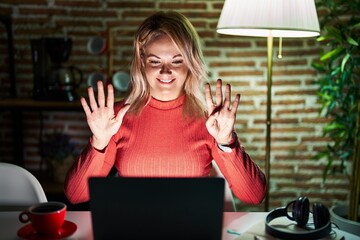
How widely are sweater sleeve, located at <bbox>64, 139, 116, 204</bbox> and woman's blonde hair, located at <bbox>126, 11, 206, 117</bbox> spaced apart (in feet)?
0.75

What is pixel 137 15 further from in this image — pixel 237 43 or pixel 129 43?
pixel 237 43

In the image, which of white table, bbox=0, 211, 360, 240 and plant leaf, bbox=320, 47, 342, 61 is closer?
white table, bbox=0, 211, 360, 240

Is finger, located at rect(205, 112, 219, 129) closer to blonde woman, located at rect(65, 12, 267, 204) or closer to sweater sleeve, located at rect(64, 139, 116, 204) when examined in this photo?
blonde woman, located at rect(65, 12, 267, 204)

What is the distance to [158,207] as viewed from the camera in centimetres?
99

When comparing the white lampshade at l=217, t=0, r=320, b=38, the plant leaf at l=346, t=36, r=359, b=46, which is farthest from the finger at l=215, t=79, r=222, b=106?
the plant leaf at l=346, t=36, r=359, b=46

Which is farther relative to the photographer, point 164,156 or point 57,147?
point 57,147

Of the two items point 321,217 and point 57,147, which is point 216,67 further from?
point 321,217

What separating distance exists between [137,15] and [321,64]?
3.80 ft

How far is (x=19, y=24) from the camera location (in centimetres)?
298

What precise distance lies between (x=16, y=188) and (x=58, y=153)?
1.21 metres

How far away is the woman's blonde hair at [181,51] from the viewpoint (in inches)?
65.1

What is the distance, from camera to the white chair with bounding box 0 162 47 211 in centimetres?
165

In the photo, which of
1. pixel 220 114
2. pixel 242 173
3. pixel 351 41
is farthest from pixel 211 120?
pixel 351 41

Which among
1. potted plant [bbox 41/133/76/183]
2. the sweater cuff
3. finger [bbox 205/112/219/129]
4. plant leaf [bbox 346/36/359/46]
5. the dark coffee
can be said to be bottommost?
potted plant [bbox 41/133/76/183]
